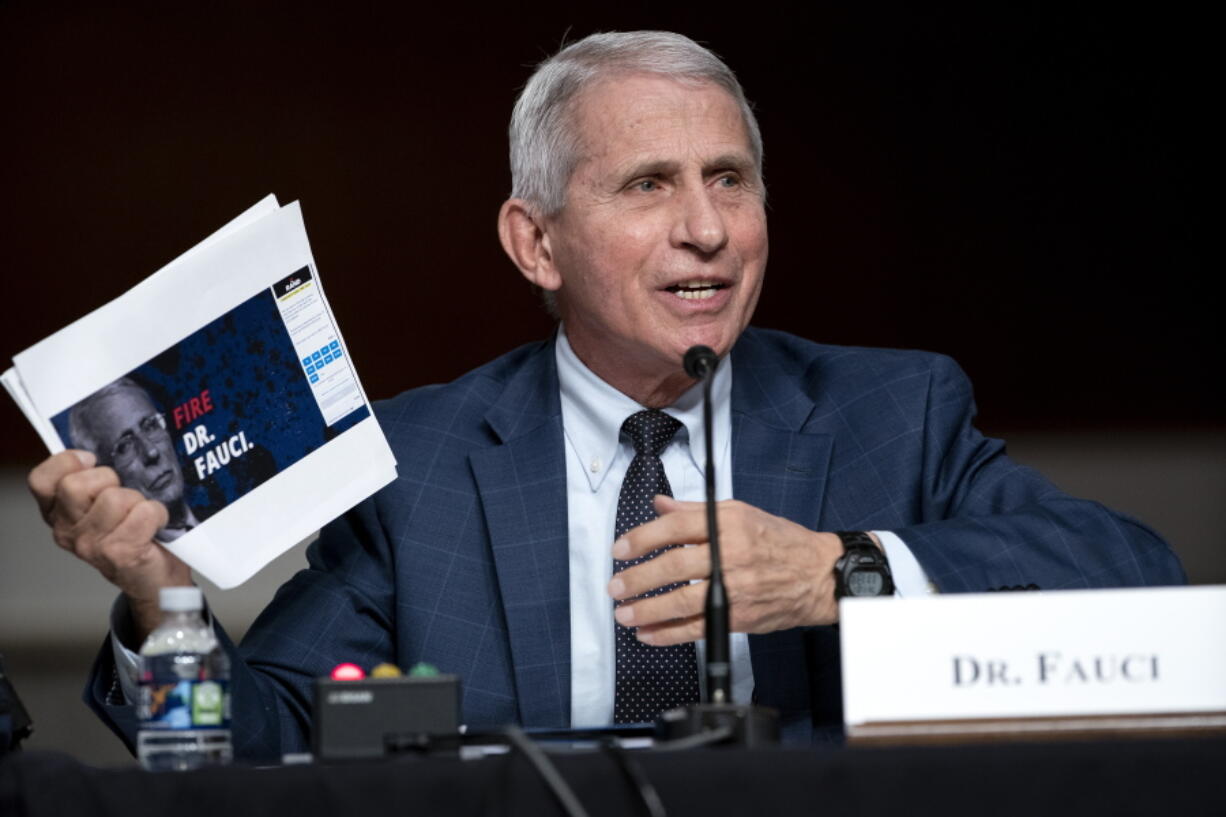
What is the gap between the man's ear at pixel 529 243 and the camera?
2152mm

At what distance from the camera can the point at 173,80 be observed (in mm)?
3357

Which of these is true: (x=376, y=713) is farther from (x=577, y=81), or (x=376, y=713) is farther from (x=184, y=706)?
(x=577, y=81)

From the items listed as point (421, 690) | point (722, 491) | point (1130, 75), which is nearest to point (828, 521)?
point (722, 491)

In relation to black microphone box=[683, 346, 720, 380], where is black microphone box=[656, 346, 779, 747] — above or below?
below

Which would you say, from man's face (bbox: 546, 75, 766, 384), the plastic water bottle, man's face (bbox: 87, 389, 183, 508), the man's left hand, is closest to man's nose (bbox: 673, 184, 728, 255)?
man's face (bbox: 546, 75, 766, 384)

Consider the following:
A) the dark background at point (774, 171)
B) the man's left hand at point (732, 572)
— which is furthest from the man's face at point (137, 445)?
the dark background at point (774, 171)

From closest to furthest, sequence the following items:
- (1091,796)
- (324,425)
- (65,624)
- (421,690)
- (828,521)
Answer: (1091,796) < (421,690) < (324,425) < (828,521) < (65,624)

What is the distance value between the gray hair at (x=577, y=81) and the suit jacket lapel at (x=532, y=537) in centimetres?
30

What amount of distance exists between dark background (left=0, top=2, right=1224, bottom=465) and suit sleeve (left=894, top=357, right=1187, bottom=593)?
1508 mm

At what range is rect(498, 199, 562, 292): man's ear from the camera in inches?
84.7

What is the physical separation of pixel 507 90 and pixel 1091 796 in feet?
8.83

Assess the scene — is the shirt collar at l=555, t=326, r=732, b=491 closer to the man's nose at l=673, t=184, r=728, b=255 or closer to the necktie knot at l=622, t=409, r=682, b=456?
the necktie knot at l=622, t=409, r=682, b=456

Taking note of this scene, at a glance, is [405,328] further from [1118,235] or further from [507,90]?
[1118,235]

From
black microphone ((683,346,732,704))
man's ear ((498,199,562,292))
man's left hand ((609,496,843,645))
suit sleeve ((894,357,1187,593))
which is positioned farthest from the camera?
man's ear ((498,199,562,292))
